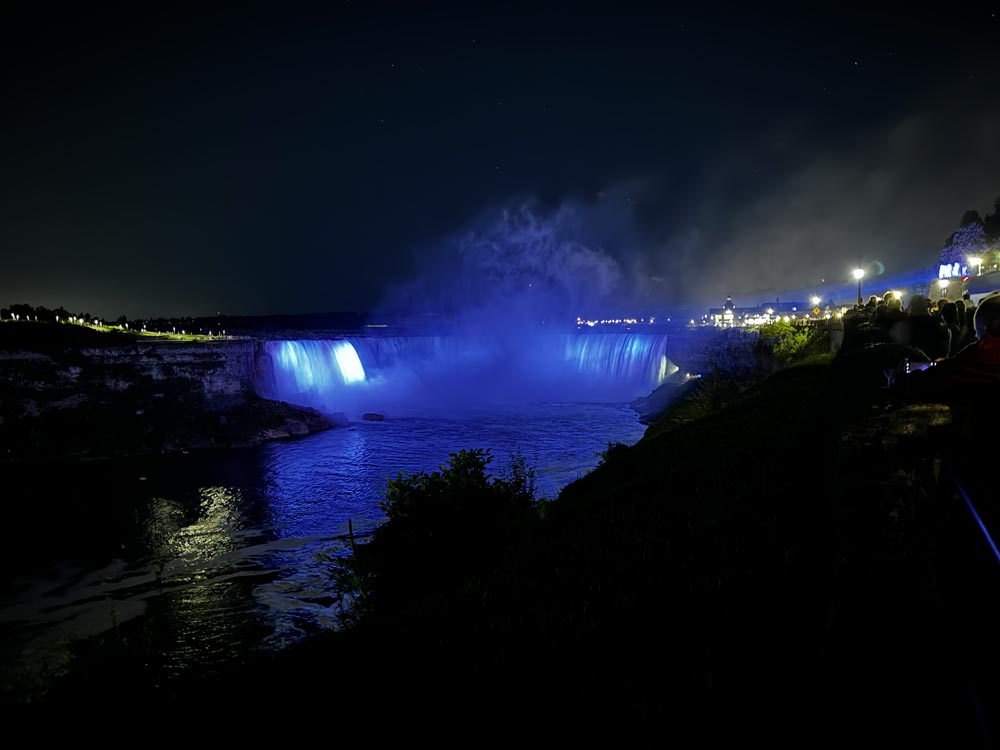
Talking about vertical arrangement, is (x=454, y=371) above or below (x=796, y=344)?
below

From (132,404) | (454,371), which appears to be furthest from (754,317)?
(132,404)

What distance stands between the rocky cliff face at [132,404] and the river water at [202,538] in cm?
252

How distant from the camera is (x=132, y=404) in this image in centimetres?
3775

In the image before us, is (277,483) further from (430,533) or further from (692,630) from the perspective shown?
(692,630)

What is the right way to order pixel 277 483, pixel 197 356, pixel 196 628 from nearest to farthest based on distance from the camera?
pixel 196 628 → pixel 277 483 → pixel 197 356

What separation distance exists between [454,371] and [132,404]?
39.7 m

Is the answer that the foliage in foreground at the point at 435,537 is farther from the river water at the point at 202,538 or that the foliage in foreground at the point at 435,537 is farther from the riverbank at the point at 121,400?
the riverbank at the point at 121,400

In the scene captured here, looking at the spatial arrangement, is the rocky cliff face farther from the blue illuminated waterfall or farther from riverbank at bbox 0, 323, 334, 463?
the blue illuminated waterfall

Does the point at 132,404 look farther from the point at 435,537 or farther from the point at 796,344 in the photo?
the point at 796,344

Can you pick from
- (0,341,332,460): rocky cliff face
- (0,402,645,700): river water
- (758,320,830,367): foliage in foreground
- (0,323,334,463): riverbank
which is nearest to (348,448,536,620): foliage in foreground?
(0,402,645,700): river water

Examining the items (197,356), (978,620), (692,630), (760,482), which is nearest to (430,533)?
(760,482)

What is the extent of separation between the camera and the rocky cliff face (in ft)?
112

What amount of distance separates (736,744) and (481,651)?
1948 millimetres

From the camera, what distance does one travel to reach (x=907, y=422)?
3648mm
